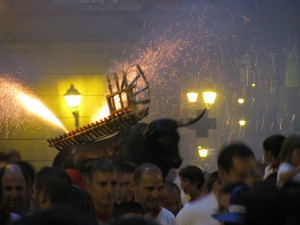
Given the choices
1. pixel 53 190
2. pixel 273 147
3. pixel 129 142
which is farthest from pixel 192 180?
pixel 53 190

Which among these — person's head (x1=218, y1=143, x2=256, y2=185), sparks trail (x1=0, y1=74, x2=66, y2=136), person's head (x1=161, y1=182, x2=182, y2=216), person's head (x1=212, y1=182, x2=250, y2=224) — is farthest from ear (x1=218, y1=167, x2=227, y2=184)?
sparks trail (x1=0, y1=74, x2=66, y2=136)

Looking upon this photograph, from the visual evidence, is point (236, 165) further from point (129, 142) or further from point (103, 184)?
point (129, 142)

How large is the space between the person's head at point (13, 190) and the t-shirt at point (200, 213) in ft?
3.71

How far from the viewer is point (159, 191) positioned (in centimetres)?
820

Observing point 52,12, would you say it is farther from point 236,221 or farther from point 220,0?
point 236,221

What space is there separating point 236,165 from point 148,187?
1.67 metres

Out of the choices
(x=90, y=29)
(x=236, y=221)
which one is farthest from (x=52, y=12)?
(x=236, y=221)

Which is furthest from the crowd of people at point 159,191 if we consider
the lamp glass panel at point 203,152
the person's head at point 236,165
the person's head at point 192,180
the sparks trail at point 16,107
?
the lamp glass panel at point 203,152

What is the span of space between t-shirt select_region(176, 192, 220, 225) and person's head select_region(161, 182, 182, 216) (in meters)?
2.90

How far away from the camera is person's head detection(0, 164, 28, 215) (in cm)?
713

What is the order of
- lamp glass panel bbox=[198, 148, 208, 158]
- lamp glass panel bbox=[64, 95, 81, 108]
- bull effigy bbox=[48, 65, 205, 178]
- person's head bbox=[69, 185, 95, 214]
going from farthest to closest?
lamp glass panel bbox=[198, 148, 208, 158] → lamp glass panel bbox=[64, 95, 81, 108] → bull effigy bbox=[48, 65, 205, 178] → person's head bbox=[69, 185, 95, 214]

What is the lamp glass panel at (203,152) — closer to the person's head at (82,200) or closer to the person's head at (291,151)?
the person's head at (291,151)

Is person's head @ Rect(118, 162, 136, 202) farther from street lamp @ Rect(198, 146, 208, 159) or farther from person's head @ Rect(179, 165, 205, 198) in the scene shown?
street lamp @ Rect(198, 146, 208, 159)

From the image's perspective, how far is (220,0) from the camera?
2350 centimetres
